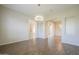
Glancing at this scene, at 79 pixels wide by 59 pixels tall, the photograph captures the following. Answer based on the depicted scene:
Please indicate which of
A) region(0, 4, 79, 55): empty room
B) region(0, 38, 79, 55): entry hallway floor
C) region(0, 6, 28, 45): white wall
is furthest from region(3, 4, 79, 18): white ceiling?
region(0, 38, 79, 55): entry hallway floor

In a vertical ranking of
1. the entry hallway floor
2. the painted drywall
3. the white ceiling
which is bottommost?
the entry hallway floor

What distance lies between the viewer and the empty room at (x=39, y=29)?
7.20ft

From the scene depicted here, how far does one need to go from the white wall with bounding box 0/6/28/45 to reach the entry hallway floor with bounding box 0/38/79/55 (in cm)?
15

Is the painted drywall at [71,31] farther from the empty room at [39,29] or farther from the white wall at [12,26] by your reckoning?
the white wall at [12,26]

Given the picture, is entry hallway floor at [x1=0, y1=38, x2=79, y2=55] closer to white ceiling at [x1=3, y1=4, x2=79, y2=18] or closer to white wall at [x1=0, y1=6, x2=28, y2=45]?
white wall at [x1=0, y1=6, x2=28, y2=45]

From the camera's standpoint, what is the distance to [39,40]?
2.28m

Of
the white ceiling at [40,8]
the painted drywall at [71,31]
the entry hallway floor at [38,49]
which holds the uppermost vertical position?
the white ceiling at [40,8]

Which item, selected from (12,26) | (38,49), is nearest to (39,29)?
(38,49)

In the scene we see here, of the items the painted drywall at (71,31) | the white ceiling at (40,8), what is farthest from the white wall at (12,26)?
the painted drywall at (71,31)

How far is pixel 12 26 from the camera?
2320 mm

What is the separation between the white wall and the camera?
2227 mm

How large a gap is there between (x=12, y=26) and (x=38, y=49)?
82 cm

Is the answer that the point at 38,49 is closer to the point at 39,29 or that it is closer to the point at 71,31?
the point at 39,29
